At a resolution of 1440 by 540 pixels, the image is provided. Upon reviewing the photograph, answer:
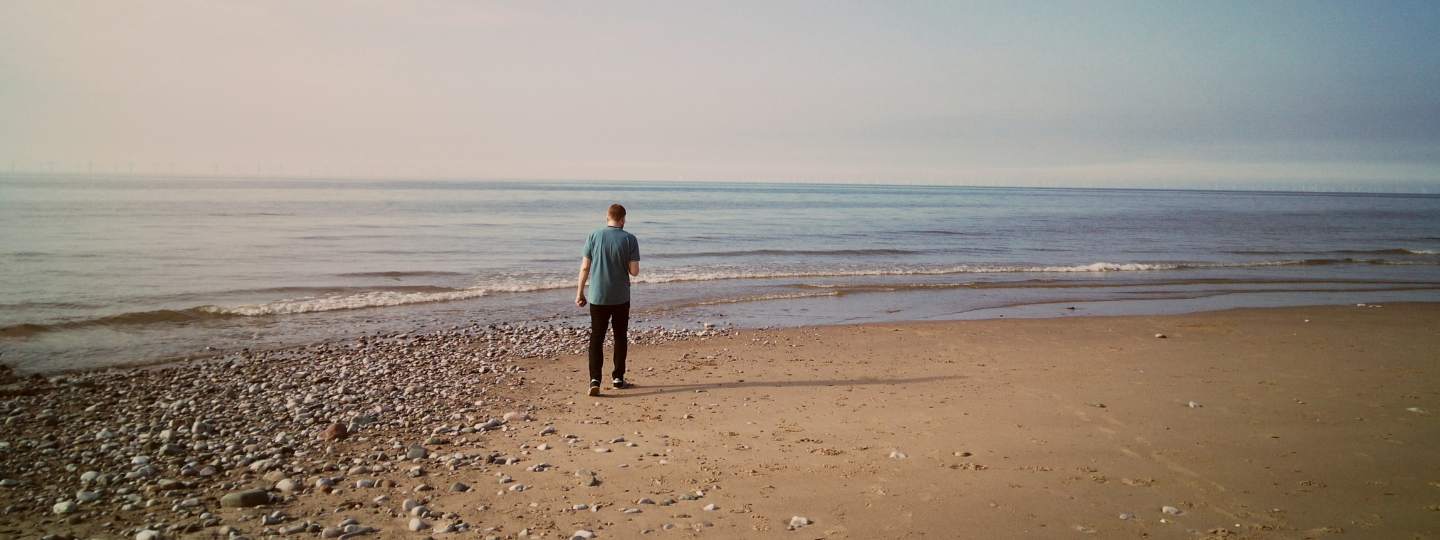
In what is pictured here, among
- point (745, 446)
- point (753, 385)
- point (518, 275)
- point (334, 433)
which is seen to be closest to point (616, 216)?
point (753, 385)

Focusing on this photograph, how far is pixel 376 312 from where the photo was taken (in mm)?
14992

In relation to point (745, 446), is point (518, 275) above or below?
below

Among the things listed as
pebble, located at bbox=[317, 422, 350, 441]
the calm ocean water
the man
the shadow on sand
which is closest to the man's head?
the man

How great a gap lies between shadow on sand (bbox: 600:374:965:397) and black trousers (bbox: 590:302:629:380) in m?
0.28

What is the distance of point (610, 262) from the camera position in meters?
8.38

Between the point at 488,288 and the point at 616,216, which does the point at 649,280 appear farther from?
the point at 616,216

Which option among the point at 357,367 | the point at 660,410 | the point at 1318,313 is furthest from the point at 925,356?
the point at 1318,313

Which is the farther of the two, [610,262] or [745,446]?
[610,262]

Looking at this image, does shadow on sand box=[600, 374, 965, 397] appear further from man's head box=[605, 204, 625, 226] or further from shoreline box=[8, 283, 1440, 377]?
shoreline box=[8, 283, 1440, 377]

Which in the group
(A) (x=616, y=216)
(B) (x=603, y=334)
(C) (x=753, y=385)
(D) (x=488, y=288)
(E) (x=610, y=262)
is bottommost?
(D) (x=488, y=288)

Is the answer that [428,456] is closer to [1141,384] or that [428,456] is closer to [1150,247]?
[1141,384]

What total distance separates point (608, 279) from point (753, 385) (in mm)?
2163

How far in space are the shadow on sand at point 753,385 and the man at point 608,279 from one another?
407mm

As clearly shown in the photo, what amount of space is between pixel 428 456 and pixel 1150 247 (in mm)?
35146
